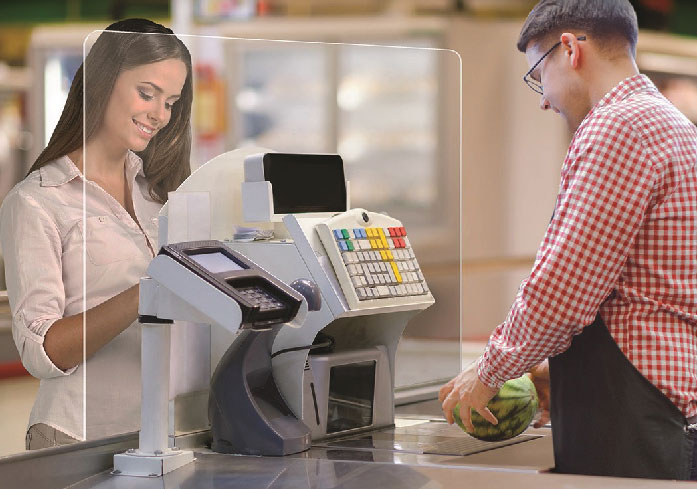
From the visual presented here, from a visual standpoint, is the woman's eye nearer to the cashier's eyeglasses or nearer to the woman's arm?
the woman's arm

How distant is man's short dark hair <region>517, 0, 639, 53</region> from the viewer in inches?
87.7

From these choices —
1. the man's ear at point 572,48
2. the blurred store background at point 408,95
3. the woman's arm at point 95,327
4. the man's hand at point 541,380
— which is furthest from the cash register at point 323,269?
the blurred store background at point 408,95

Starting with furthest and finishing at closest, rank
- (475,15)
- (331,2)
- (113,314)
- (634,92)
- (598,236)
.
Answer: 1. (331,2)
2. (475,15)
3. (113,314)
4. (634,92)
5. (598,236)

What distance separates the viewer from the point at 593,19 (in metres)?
2.23

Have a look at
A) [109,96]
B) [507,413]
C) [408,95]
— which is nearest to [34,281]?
[109,96]

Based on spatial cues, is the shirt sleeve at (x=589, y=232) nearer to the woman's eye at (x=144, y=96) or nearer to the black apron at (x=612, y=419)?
the black apron at (x=612, y=419)

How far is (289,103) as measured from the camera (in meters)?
10.4

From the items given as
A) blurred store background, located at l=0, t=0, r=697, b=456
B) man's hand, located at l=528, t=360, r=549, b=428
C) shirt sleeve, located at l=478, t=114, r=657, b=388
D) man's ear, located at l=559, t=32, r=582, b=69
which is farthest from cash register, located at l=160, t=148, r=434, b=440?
blurred store background, located at l=0, t=0, r=697, b=456

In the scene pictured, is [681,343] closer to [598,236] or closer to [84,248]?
[598,236]

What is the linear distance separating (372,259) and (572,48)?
1.95 feet

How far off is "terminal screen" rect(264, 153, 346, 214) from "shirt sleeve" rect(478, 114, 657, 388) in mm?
554

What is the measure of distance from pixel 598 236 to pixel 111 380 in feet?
3.38

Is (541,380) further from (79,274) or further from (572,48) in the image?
(79,274)

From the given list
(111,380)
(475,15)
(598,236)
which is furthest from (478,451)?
(475,15)
